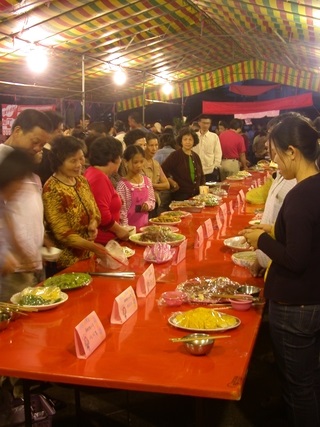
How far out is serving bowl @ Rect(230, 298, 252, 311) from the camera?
219 cm

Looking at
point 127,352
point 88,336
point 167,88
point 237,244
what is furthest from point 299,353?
point 167,88

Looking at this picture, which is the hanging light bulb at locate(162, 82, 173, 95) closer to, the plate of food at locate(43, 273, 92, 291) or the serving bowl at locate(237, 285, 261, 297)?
the plate of food at locate(43, 273, 92, 291)

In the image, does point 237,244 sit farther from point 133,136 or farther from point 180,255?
point 133,136

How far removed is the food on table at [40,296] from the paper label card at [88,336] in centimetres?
42

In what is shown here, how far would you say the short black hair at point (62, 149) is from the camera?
2973 millimetres

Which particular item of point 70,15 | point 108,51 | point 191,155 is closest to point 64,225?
point 191,155

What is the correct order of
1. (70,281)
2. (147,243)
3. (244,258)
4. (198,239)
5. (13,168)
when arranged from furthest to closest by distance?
(198,239) < (147,243) < (244,258) < (70,281) < (13,168)

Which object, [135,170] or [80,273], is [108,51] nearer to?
[135,170]

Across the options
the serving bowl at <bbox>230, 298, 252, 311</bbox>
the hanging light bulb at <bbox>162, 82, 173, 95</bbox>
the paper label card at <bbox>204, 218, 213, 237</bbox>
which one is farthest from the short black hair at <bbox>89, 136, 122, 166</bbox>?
the hanging light bulb at <bbox>162, 82, 173, 95</bbox>

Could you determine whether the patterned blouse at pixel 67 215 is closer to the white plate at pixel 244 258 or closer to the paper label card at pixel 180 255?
the paper label card at pixel 180 255

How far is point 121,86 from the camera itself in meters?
12.4

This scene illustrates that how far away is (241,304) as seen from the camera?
2.19 metres

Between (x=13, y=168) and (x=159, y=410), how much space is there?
1870 mm

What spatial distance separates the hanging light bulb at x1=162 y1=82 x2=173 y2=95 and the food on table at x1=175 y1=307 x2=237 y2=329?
38.7 feet
